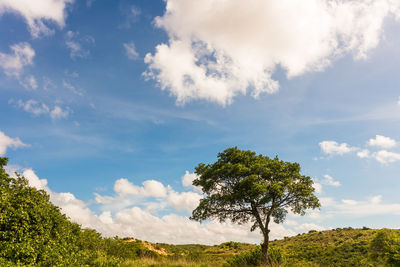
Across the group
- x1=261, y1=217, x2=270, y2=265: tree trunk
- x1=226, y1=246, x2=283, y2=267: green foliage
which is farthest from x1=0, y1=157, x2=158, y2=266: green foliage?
x1=261, y1=217, x2=270, y2=265: tree trunk

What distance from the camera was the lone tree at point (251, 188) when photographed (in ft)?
80.4

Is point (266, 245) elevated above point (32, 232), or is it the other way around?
point (32, 232)

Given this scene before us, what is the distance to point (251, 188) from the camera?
23.7 metres

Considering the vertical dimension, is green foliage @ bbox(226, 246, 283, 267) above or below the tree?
below

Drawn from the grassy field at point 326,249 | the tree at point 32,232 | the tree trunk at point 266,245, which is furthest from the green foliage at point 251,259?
the grassy field at point 326,249

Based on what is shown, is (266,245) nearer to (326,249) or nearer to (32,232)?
(32,232)

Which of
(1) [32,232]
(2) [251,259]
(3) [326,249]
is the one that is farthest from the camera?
(3) [326,249]

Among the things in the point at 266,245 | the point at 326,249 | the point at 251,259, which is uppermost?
the point at 266,245

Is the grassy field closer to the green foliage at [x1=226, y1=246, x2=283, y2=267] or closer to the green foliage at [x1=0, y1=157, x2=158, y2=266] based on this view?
the green foliage at [x1=226, y1=246, x2=283, y2=267]

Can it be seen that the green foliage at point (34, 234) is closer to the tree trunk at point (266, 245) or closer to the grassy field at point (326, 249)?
the tree trunk at point (266, 245)

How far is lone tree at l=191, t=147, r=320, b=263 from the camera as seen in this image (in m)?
24.5

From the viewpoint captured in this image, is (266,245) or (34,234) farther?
(266,245)

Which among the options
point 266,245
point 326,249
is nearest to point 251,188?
point 266,245

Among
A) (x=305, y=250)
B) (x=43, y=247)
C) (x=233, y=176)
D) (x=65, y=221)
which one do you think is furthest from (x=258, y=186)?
(x=305, y=250)
